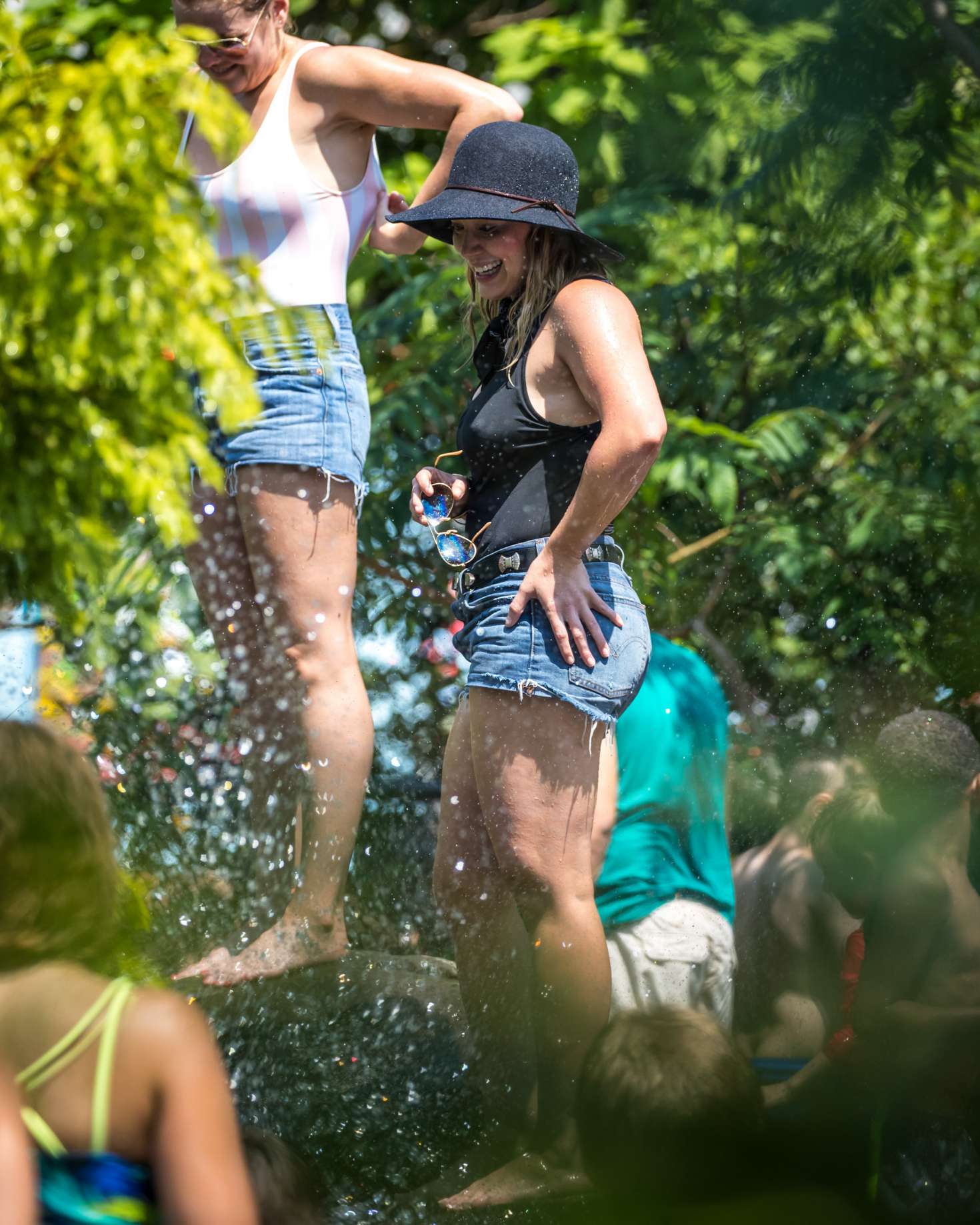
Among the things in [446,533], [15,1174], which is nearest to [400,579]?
[446,533]

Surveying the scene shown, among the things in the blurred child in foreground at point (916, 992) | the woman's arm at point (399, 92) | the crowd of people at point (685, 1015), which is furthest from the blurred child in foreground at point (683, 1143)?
the woman's arm at point (399, 92)

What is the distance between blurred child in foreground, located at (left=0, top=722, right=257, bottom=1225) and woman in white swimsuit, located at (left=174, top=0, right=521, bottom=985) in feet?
3.40

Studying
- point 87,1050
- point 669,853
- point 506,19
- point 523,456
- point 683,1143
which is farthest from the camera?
point 506,19

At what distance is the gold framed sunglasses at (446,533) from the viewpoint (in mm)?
2152

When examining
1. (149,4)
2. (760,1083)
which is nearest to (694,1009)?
(760,1083)

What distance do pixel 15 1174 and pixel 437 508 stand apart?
4.52ft

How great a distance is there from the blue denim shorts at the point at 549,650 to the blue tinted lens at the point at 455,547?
62mm

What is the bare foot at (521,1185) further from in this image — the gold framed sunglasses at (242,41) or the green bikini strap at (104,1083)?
the gold framed sunglasses at (242,41)

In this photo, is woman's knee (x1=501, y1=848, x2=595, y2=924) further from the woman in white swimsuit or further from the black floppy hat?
the black floppy hat

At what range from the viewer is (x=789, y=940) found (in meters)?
2.50

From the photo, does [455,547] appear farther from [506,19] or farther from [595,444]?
[506,19]

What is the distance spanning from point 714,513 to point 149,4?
247cm

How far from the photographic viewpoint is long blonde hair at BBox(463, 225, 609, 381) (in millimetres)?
2076

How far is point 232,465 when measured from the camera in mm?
2281
